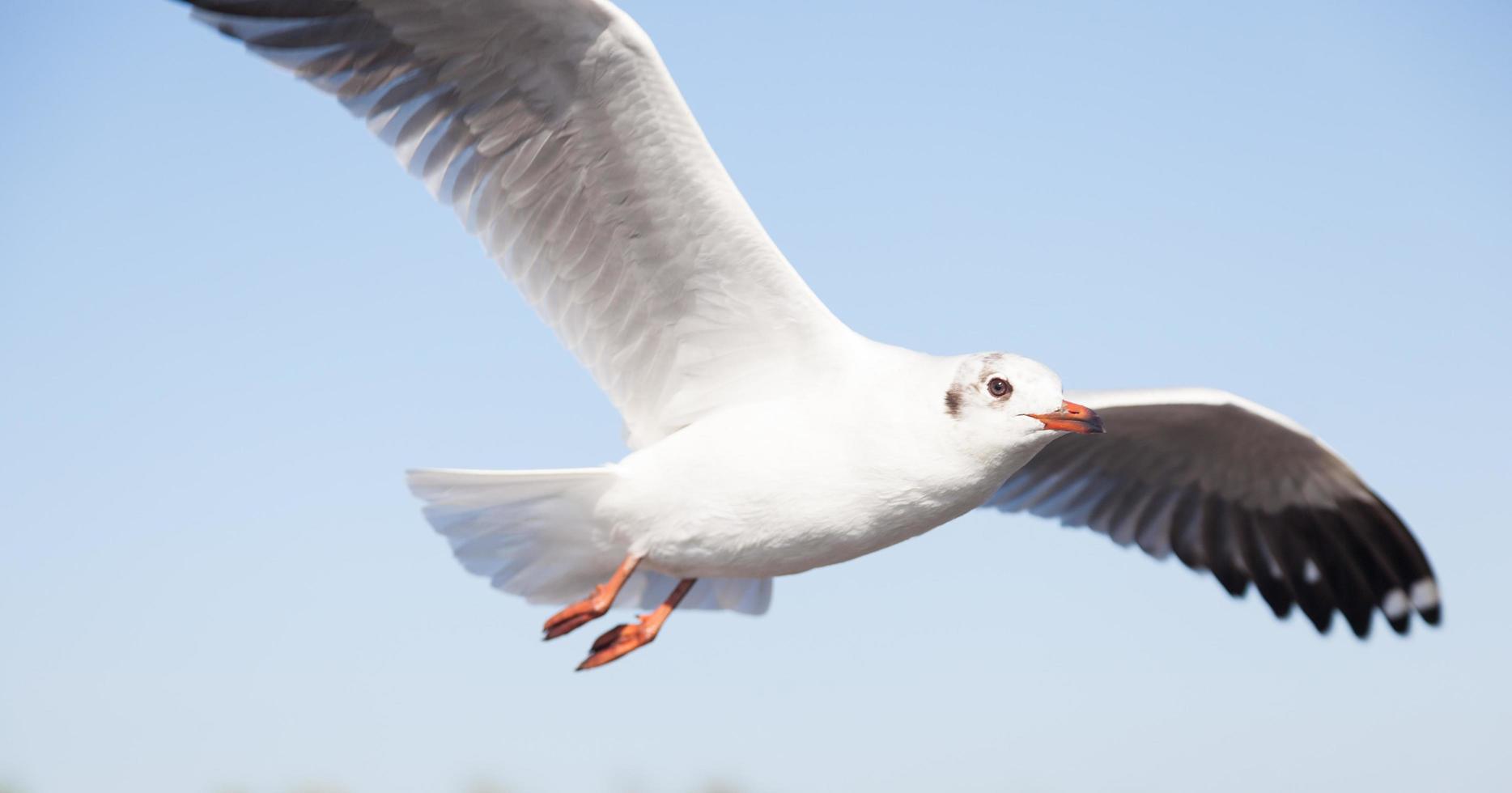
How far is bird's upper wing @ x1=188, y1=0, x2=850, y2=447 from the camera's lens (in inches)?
176

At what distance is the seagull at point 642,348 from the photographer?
439cm

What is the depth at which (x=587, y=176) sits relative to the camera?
4.71m

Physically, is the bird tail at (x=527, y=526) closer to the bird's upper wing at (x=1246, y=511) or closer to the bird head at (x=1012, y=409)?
the bird head at (x=1012, y=409)

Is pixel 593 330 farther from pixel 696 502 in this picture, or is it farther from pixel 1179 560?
pixel 1179 560

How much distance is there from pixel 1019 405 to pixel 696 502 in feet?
3.37

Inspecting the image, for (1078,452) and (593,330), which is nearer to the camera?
(593,330)

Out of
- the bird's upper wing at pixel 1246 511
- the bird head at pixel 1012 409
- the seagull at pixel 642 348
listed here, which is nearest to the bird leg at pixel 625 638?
the seagull at pixel 642 348

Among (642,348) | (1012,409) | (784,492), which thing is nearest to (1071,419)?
(1012,409)

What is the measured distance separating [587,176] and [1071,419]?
66.3 inches

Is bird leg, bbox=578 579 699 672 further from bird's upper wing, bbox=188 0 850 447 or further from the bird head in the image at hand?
the bird head

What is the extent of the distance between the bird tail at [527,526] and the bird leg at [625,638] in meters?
0.21

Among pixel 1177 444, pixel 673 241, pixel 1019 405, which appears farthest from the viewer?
pixel 1177 444

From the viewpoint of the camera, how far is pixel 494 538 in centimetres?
493

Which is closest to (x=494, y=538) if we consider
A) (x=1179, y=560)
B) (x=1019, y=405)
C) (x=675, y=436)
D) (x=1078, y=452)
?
(x=675, y=436)
